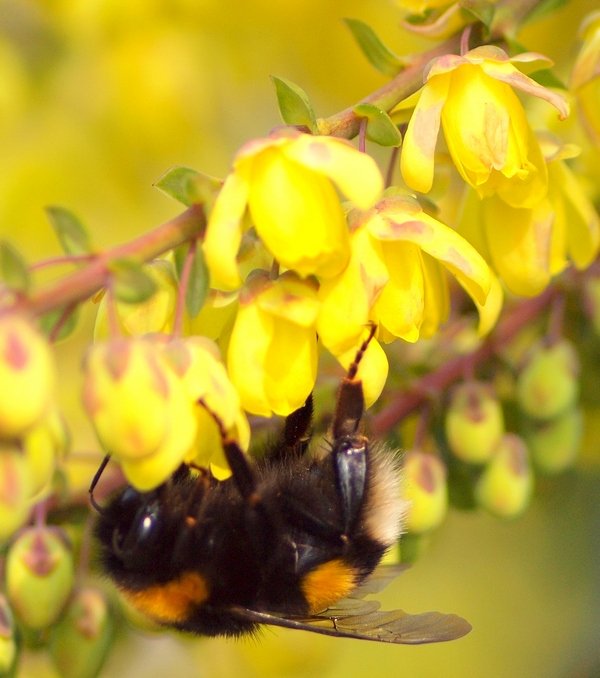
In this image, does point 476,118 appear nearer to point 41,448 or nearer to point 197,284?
point 197,284

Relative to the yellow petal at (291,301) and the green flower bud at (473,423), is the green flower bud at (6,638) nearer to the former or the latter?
the yellow petal at (291,301)

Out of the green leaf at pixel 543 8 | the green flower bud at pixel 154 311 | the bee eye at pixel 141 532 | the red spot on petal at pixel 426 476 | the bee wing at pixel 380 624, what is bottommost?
the red spot on petal at pixel 426 476

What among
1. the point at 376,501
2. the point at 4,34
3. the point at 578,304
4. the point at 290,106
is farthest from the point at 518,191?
the point at 4,34

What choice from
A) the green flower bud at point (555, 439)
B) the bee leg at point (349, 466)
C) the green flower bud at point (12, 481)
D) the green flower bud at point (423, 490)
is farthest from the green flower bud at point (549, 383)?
the green flower bud at point (12, 481)

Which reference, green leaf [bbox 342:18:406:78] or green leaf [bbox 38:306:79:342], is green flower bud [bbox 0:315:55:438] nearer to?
green leaf [bbox 38:306:79:342]

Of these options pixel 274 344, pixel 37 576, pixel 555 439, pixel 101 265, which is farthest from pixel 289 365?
pixel 555 439

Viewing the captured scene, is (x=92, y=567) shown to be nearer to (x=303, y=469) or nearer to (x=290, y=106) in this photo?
(x=303, y=469)
